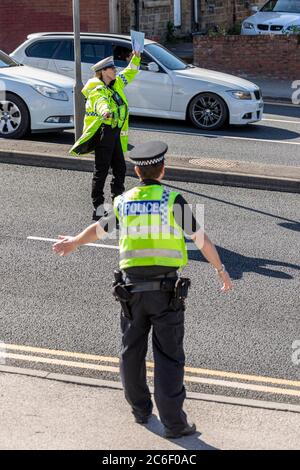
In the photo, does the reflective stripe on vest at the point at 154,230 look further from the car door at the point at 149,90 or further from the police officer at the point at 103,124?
the car door at the point at 149,90

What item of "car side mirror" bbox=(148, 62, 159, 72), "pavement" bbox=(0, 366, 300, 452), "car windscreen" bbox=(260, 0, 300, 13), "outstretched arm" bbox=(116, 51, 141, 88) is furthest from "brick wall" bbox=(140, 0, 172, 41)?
"pavement" bbox=(0, 366, 300, 452)

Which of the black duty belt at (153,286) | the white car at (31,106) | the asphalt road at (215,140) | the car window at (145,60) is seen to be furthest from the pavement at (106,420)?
the car window at (145,60)

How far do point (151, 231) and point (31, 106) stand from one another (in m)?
9.75

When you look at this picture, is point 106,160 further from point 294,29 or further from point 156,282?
point 294,29

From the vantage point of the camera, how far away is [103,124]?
37.3ft

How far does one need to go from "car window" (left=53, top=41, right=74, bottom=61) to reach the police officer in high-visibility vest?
12.9m

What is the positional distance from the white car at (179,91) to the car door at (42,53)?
66 centimetres

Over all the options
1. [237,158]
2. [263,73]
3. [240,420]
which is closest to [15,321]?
[240,420]

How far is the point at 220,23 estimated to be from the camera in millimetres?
33625

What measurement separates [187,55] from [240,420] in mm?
21870

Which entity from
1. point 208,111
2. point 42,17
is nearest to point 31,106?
point 208,111

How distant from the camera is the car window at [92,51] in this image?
61.8 ft
